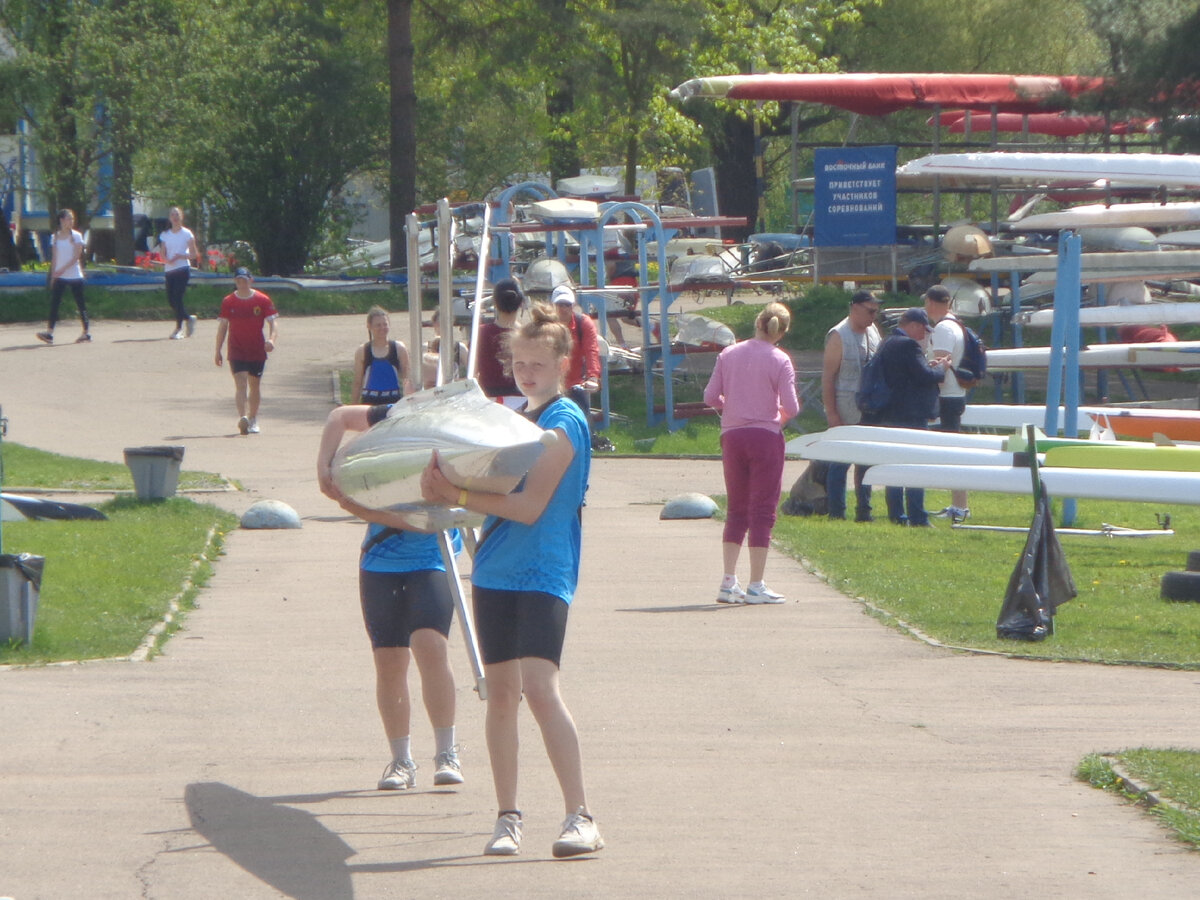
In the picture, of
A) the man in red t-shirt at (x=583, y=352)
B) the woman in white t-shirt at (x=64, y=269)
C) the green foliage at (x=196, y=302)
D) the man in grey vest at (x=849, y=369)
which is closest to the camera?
the man in grey vest at (x=849, y=369)

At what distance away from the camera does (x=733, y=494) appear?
9.65m

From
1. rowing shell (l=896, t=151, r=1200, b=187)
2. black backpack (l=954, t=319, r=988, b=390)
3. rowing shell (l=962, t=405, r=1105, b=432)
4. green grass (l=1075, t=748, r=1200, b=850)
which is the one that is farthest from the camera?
rowing shell (l=896, t=151, r=1200, b=187)

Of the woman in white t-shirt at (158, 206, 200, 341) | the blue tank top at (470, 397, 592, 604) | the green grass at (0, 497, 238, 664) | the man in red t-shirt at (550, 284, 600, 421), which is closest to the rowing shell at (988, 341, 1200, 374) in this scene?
the man in red t-shirt at (550, 284, 600, 421)

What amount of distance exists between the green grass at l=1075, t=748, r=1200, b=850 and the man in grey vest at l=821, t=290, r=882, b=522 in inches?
247

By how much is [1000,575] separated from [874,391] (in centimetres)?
210

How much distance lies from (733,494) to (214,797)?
4604mm

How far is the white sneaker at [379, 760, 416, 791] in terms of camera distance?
18.7 ft

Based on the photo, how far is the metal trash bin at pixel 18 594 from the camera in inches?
307

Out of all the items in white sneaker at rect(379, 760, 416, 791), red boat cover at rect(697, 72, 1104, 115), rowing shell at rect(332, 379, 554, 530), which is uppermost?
red boat cover at rect(697, 72, 1104, 115)

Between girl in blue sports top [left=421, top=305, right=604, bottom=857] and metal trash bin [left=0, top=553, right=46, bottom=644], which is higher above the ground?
girl in blue sports top [left=421, top=305, right=604, bottom=857]

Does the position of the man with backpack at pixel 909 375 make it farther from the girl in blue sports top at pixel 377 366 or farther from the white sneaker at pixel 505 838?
the white sneaker at pixel 505 838

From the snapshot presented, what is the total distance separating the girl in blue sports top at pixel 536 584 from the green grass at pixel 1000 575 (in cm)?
390

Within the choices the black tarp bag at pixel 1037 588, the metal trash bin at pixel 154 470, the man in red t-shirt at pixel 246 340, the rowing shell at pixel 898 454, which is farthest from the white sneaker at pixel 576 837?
the man in red t-shirt at pixel 246 340

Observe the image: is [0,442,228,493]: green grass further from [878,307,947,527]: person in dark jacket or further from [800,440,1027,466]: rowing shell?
[878,307,947,527]: person in dark jacket
